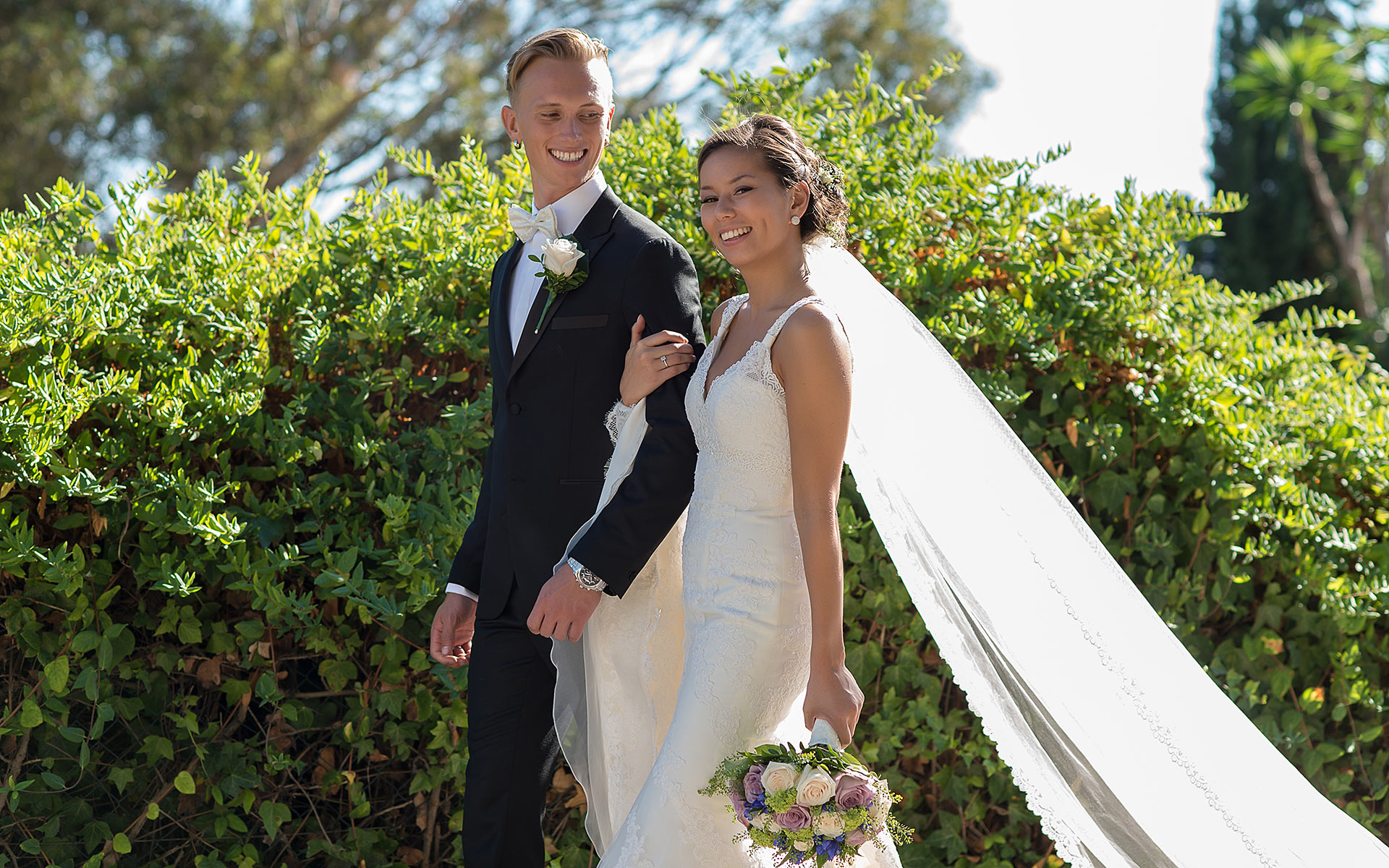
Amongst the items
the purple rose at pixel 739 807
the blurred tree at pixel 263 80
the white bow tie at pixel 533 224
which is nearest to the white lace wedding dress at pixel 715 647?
the purple rose at pixel 739 807

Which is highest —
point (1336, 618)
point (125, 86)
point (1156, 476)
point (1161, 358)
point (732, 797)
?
point (125, 86)

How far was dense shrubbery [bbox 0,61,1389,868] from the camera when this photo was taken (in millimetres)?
2971

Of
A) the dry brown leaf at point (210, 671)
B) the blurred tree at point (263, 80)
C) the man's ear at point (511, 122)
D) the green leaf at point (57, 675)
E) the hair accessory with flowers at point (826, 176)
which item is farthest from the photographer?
the blurred tree at point (263, 80)

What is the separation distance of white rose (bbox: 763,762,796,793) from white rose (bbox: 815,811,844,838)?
0.24 feet

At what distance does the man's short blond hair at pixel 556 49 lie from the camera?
2506 millimetres

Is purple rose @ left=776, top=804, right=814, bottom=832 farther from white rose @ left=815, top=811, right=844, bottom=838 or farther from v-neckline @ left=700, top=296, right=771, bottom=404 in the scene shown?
v-neckline @ left=700, top=296, right=771, bottom=404

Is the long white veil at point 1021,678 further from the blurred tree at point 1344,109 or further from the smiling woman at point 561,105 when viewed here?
the blurred tree at point 1344,109

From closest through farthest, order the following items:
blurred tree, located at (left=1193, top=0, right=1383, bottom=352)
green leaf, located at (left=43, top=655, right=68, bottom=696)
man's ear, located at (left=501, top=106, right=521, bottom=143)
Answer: man's ear, located at (left=501, top=106, right=521, bottom=143) → green leaf, located at (left=43, top=655, right=68, bottom=696) → blurred tree, located at (left=1193, top=0, right=1383, bottom=352)

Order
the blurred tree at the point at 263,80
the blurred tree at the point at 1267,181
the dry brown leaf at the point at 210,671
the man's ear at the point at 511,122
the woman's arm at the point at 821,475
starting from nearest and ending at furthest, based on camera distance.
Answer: the woman's arm at the point at 821,475 → the man's ear at the point at 511,122 → the dry brown leaf at the point at 210,671 → the blurred tree at the point at 263,80 → the blurred tree at the point at 1267,181

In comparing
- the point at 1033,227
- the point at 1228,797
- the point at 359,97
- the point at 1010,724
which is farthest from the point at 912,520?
the point at 359,97

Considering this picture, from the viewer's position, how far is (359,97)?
52.6ft

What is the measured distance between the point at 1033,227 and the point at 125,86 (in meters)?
16.4

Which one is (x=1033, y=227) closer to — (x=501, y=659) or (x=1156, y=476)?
(x=1156, y=476)

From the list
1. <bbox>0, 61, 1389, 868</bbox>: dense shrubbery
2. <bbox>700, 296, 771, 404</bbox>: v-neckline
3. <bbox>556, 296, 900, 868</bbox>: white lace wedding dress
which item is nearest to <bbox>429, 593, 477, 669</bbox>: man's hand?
<bbox>0, 61, 1389, 868</bbox>: dense shrubbery
